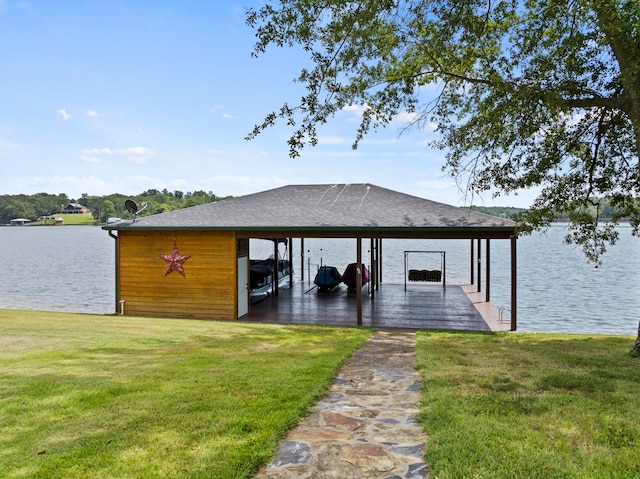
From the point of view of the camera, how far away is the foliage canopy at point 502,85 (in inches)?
271

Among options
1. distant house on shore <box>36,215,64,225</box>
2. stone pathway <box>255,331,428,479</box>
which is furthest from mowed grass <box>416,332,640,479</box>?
distant house on shore <box>36,215,64,225</box>

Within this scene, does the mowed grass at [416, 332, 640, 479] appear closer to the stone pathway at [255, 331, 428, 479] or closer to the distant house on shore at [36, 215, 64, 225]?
the stone pathway at [255, 331, 428, 479]

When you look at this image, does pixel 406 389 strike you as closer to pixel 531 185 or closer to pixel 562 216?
pixel 531 185

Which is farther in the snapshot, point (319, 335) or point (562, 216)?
point (562, 216)

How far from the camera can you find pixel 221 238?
38.0 ft

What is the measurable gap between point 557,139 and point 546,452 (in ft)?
23.5

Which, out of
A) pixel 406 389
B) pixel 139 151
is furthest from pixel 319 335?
pixel 139 151

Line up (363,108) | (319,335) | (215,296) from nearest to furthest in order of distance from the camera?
(319,335)
(363,108)
(215,296)

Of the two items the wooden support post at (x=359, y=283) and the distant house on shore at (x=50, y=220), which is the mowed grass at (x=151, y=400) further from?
the distant house on shore at (x=50, y=220)

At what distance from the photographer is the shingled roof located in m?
10.4

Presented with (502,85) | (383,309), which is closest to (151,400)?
(502,85)

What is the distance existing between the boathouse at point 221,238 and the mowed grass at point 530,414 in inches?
175

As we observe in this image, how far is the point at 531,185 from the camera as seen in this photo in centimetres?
916

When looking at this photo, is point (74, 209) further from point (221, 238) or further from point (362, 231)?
point (362, 231)
